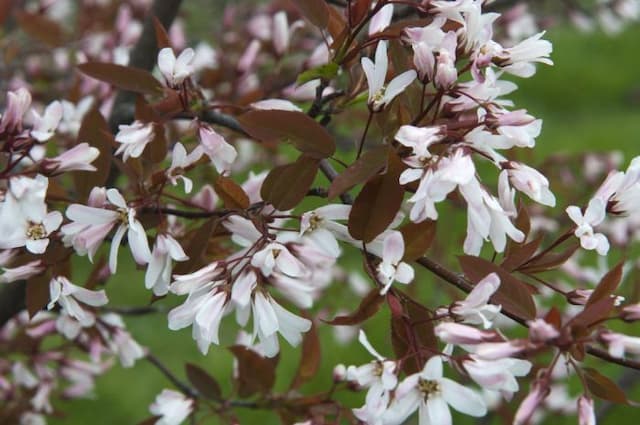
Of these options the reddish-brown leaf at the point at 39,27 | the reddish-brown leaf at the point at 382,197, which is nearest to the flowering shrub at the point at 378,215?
the reddish-brown leaf at the point at 382,197

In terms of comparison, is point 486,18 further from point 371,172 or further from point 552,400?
point 552,400

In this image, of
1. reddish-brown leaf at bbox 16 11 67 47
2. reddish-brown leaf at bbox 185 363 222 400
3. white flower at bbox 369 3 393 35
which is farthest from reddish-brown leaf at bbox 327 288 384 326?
reddish-brown leaf at bbox 16 11 67 47

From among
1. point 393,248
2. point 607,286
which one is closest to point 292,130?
point 393,248

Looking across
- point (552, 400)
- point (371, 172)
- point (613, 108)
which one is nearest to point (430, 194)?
point (371, 172)

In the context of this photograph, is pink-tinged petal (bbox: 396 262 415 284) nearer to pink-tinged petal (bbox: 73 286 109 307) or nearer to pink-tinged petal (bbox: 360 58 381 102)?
pink-tinged petal (bbox: 360 58 381 102)

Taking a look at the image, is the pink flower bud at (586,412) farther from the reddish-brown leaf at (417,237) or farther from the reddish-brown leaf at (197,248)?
the reddish-brown leaf at (197,248)

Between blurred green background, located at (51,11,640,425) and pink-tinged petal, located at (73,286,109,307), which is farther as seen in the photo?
blurred green background, located at (51,11,640,425)
